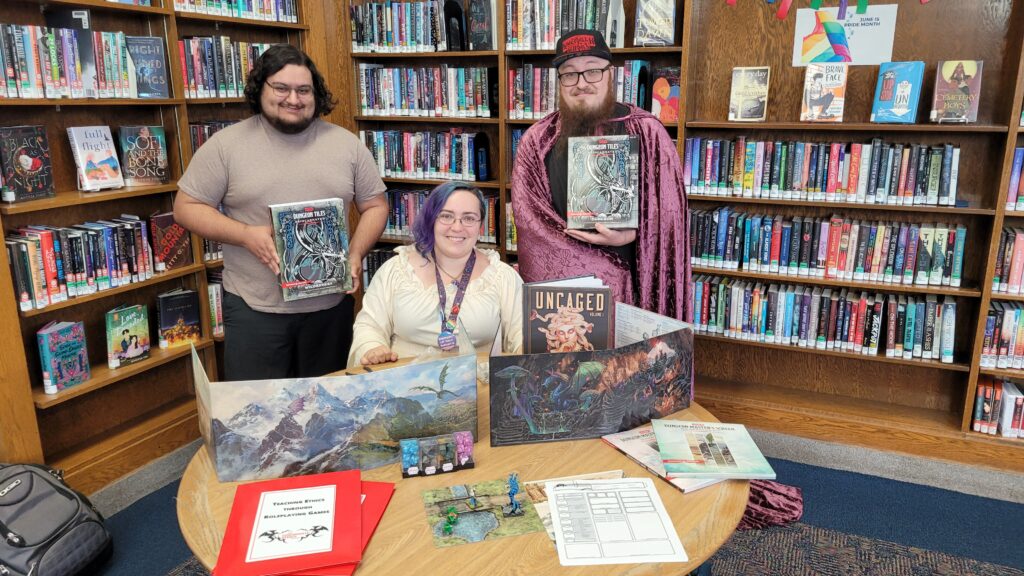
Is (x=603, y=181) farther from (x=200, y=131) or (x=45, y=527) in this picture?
(x=45, y=527)

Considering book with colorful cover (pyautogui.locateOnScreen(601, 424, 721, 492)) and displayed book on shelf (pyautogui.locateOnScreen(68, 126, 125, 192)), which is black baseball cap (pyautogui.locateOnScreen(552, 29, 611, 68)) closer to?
book with colorful cover (pyautogui.locateOnScreen(601, 424, 721, 492))

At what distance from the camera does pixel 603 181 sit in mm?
2621

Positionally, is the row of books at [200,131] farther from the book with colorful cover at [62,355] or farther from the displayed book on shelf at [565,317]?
the displayed book on shelf at [565,317]

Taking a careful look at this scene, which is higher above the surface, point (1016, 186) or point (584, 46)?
point (584, 46)

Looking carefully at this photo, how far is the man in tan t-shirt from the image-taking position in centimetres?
257

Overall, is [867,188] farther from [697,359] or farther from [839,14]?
[697,359]

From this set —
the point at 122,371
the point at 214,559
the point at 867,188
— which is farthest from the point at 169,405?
the point at 867,188

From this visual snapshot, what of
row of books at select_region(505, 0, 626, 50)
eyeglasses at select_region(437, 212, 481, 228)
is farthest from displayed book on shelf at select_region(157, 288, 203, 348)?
row of books at select_region(505, 0, 626, 50)

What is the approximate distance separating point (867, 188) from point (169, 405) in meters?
3.34

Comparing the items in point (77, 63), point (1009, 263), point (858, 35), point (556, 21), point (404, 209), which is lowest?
point (1009, 263)

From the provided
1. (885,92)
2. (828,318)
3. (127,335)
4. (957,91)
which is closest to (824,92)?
(885,92)

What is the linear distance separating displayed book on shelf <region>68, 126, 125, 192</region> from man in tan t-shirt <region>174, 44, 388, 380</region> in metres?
0.57

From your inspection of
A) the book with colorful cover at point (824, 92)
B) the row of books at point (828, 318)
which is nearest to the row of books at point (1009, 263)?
the row of books at point (828, 318)

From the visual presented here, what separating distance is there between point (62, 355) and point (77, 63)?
1.13 m
